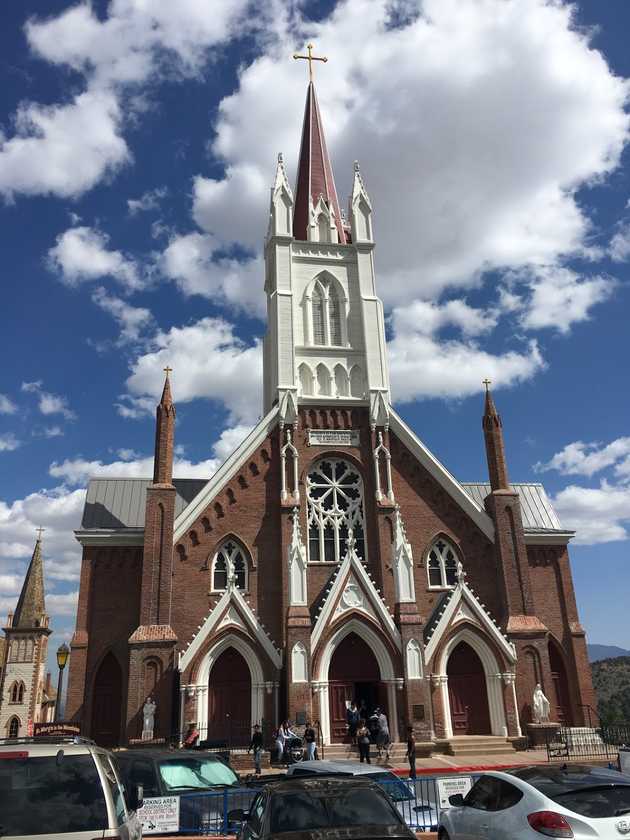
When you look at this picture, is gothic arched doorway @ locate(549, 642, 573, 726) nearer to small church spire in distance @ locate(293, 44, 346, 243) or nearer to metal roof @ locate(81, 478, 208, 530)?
metal roof @ locate(81, 478, 208, 530)

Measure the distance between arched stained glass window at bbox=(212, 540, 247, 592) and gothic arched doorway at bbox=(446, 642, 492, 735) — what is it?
28.0 ft

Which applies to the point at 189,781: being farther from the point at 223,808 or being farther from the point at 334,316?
the point at 334,316

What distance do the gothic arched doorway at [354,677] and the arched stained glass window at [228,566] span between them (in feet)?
14.5

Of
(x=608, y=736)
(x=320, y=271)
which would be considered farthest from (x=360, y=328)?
(x=608, y=736)

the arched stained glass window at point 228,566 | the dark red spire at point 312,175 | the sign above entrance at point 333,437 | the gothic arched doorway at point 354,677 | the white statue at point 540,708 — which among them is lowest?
the white statue at point 540,708

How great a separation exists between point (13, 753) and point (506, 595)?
24.2 metres

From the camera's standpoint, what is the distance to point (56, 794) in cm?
616

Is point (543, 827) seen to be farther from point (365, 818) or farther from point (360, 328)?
point (360, 328)

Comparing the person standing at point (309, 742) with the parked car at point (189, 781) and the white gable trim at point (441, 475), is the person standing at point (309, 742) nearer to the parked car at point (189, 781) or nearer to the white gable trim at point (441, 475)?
the parked car at point (189, 781)

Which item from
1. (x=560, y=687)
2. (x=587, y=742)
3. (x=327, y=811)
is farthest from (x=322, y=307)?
(x=327, y=811)

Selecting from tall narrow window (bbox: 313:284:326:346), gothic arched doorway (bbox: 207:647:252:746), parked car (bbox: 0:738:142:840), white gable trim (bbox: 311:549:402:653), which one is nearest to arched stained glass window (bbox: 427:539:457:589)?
white gable trim (bbox: 311:549:402:653)

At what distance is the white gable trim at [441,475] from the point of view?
2933 cm

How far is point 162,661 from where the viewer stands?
24766mm

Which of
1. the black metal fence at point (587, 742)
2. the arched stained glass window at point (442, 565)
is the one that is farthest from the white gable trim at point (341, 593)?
the black metal fence at point (587, 742)
